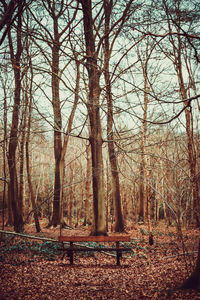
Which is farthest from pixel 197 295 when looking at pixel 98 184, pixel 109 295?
pixel 98 184

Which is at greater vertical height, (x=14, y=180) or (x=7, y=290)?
(x=14, y=180)

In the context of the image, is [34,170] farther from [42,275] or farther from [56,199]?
[42,275]

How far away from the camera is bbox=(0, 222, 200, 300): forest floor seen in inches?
160

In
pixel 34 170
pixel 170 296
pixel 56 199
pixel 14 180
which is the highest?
pixel 34 170

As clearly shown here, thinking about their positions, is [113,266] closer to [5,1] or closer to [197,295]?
[197,295]

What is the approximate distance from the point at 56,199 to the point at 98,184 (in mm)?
5597

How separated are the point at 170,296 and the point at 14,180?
814 centimetres

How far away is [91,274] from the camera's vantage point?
571 centimetres

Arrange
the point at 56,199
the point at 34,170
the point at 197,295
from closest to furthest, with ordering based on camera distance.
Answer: the point at 197,295 < the point at 56,199 < the point at 34,170

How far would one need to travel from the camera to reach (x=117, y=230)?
1183 cm

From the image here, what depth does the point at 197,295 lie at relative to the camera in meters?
3.31

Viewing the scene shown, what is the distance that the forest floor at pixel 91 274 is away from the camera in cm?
407

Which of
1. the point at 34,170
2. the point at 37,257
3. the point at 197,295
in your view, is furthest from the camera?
the point at 34,170

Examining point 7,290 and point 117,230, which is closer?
point 7,290
